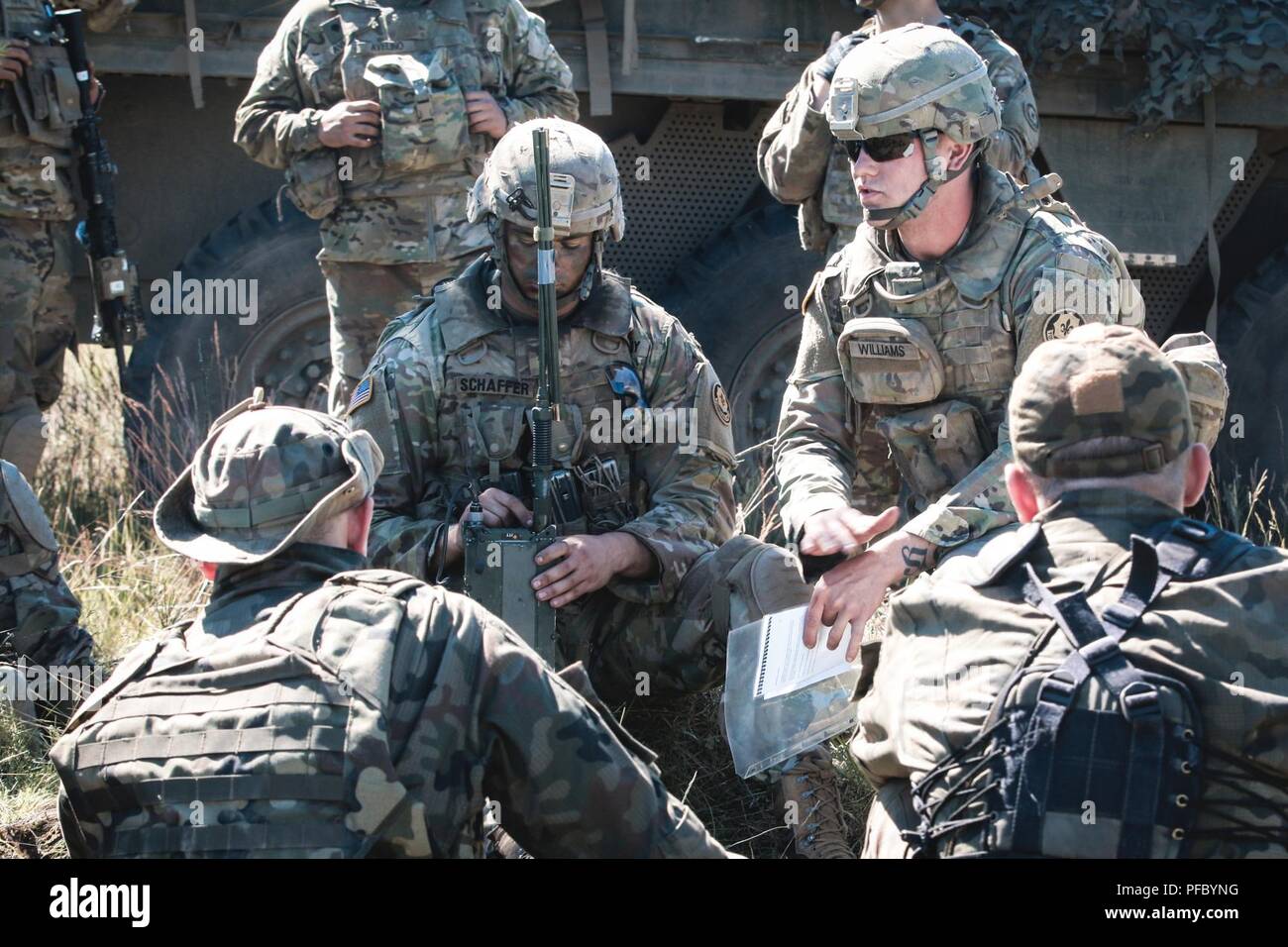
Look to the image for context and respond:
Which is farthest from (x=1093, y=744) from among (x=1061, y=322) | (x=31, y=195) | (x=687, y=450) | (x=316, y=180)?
(x=31, y=195)

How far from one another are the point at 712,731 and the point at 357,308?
2145 millimetres

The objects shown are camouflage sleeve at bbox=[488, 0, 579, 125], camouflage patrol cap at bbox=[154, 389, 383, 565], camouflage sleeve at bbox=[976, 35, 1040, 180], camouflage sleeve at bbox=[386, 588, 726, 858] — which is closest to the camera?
camouflage sleeve at bbox=[386, 588, 726, 858]

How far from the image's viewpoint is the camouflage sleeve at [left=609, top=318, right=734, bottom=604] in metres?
4.48

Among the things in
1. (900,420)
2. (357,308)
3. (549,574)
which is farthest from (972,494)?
(357,308)

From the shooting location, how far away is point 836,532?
149 inches

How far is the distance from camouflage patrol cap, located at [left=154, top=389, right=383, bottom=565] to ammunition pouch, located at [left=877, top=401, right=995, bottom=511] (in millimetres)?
1622

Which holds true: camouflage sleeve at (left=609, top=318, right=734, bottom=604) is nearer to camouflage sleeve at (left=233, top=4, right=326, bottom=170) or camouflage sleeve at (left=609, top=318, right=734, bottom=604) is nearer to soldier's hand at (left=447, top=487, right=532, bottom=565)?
soldier's hand at (left=447, top=487, right=532, bottom=565)

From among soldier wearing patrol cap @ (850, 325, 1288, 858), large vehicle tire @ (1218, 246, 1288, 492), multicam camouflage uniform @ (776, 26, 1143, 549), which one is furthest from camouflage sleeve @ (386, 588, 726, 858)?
large vehicle tire @ (1218, 246, 1288, 492)

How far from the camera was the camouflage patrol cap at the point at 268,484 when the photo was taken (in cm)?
287

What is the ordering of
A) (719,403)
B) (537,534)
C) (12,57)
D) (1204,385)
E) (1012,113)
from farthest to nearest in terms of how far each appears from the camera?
(12,57), (1012,113), (719,403), (537,534), (1204,385)

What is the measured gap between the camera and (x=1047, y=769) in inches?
96.5

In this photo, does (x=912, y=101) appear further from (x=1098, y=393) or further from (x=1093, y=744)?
(x=1093, y=744)

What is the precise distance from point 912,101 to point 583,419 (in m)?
1.17

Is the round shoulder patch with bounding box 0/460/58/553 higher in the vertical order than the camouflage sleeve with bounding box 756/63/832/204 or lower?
lower
